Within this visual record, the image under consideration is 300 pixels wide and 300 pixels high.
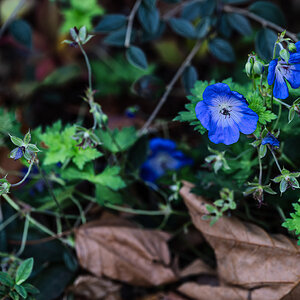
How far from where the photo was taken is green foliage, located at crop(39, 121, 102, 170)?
1.45 metres

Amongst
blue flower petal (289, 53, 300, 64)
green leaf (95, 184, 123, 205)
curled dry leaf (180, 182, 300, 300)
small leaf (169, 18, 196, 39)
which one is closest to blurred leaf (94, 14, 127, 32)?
small leaf (169, 18, 196, 39)

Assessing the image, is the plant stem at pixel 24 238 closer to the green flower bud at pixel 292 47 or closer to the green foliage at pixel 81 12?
the green foliage at pixel 81 12

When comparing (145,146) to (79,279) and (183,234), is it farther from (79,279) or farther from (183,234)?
(79,279)

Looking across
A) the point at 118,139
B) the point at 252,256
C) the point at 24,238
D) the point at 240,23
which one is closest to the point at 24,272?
the point at 24,238

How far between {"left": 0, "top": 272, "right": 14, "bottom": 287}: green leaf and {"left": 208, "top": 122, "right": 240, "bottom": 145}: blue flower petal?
0.76 metres

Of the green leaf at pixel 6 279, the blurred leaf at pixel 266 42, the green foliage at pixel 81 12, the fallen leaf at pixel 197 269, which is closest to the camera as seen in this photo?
the green leaf at pixel 6 279

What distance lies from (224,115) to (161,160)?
85 cm

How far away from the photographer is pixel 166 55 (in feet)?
8.59

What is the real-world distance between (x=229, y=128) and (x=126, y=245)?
688 millimetres

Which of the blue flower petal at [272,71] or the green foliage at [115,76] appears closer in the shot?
the blue flower petal at [272,71]

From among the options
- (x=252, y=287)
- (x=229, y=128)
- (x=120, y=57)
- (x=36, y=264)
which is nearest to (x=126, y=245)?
(x=36, y=264)

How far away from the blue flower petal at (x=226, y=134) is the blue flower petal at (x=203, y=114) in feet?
0.09

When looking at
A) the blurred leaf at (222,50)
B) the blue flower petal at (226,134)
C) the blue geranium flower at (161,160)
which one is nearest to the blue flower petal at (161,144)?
the blue geranium flower at (161,160)

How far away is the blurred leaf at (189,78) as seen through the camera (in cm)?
184
